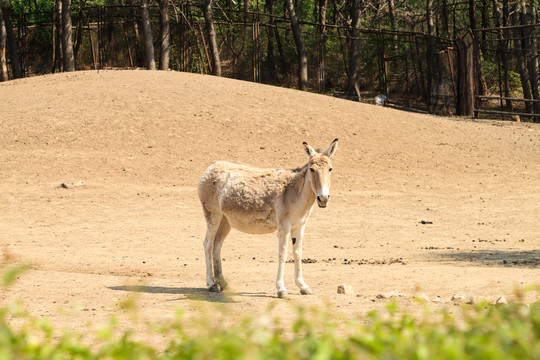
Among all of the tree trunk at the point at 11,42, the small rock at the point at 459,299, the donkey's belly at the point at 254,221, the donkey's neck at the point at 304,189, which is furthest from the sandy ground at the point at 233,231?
the tree trunk at the point at 11,42

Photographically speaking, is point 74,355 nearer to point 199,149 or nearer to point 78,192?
point 78,192

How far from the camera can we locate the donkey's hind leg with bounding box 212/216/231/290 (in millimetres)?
10375

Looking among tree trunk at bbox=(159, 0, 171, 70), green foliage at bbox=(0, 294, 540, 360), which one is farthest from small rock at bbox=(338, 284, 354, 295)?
tree trunk at bbox=(159, 0, 171, 70)

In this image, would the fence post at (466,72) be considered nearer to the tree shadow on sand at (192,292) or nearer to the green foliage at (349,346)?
the tree shadow on sand at (192,292)

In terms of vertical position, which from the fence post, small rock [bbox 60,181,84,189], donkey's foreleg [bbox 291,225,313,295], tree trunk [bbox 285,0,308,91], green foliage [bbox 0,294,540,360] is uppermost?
tree trunk [bbox 285,0,308,91]

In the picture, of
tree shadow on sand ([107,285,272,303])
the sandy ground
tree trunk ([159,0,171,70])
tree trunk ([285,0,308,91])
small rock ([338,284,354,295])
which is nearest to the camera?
tree shadow on sand ([107,285,272,303])

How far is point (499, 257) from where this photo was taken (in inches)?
509

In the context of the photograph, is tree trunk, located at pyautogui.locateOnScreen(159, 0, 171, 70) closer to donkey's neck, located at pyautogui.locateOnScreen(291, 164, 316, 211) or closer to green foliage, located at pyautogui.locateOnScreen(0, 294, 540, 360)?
donkey's neck, located at pyautogui.locateOnScreen(291, 164, 316, 211)

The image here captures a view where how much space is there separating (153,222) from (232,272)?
18.1 feet

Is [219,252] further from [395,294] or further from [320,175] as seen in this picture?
[395,294]

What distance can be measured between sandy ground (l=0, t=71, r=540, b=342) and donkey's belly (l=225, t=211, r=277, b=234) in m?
0.92

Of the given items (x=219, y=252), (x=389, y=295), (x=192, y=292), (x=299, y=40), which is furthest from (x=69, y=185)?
(x=299, y=40)

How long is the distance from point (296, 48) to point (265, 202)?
35730 millimetres

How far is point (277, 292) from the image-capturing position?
967cm
